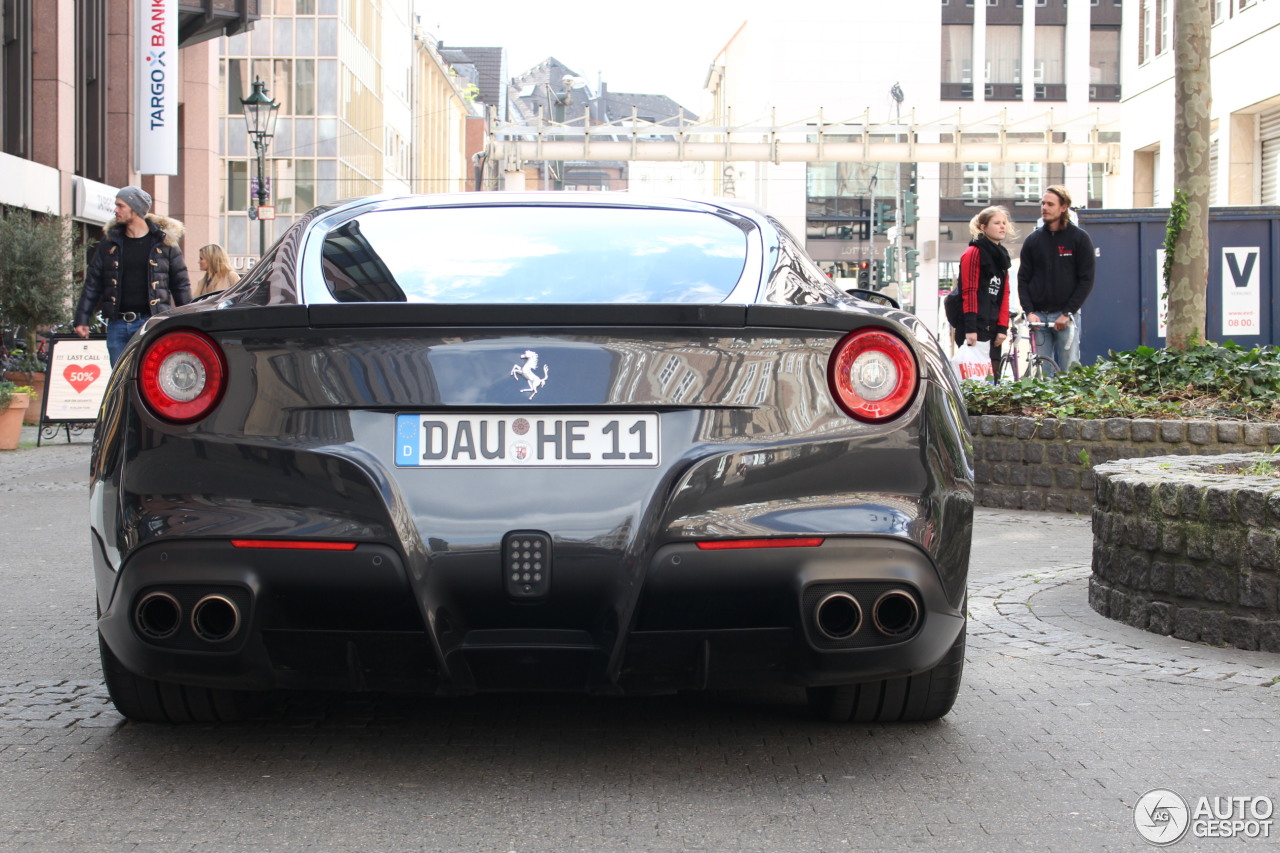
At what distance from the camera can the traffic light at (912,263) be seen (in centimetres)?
4923

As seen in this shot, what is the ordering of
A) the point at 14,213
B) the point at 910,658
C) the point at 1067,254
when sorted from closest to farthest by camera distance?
the point at 910,658
the point at 1067,254
the point at 14,213

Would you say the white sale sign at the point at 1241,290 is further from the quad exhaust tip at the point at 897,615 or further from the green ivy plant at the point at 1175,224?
the quad exhaust tip at the point at 897,615

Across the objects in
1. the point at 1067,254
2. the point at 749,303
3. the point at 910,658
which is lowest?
the point at 910,658

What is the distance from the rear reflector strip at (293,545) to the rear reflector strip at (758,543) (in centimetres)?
75

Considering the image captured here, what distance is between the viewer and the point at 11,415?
46.2 ft

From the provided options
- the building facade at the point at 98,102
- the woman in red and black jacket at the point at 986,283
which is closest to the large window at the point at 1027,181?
the building facade at the point at 98,102

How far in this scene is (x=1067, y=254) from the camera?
12.0m

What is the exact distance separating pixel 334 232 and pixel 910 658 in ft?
6.02

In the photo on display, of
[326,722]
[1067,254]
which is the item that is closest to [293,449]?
[326,722]

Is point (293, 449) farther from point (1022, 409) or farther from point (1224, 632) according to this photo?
point (1022, 409)

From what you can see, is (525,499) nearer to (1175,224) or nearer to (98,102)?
(1175,224)

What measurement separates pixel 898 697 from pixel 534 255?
145 cm

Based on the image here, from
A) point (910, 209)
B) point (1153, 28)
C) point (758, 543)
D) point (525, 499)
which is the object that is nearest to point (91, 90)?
point (910, 209)

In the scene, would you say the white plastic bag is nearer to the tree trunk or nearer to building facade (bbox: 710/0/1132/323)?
the tree trunk
